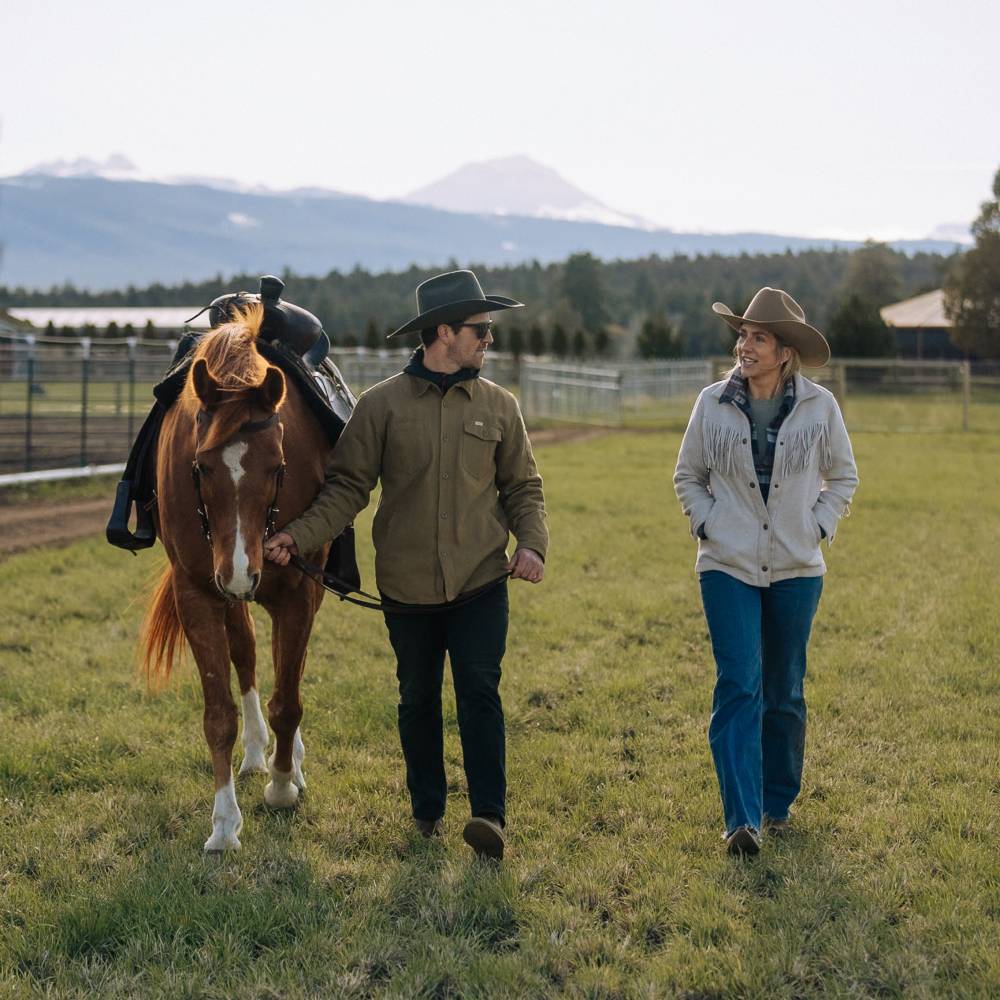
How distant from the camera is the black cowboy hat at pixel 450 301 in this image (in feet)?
13.1

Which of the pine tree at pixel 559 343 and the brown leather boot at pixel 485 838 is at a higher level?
the pine tree at pixel 559 343

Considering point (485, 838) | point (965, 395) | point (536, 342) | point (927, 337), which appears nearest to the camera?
point (485, 838)

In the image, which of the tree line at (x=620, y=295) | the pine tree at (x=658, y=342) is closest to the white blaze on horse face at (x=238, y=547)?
the tree line at (x=620, y=295)

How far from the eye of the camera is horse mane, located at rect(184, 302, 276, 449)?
12.2ft

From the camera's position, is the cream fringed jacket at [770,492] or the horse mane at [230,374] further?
the cream fringed jacket at [770,492]

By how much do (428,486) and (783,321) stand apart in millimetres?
1376

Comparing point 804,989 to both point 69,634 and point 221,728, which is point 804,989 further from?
point 69,634

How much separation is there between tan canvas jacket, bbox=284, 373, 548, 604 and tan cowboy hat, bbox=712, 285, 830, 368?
0.93 meters

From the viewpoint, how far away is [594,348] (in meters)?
69.5

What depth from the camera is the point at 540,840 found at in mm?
4141

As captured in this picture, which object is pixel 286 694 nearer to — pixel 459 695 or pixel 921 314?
pixel 459 695

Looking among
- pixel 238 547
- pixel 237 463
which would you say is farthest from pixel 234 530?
pixel 237 463

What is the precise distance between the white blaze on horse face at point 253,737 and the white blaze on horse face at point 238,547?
1.58 m

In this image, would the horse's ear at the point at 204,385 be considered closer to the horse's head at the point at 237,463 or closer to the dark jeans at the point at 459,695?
the horse's head at the point at 237,463
